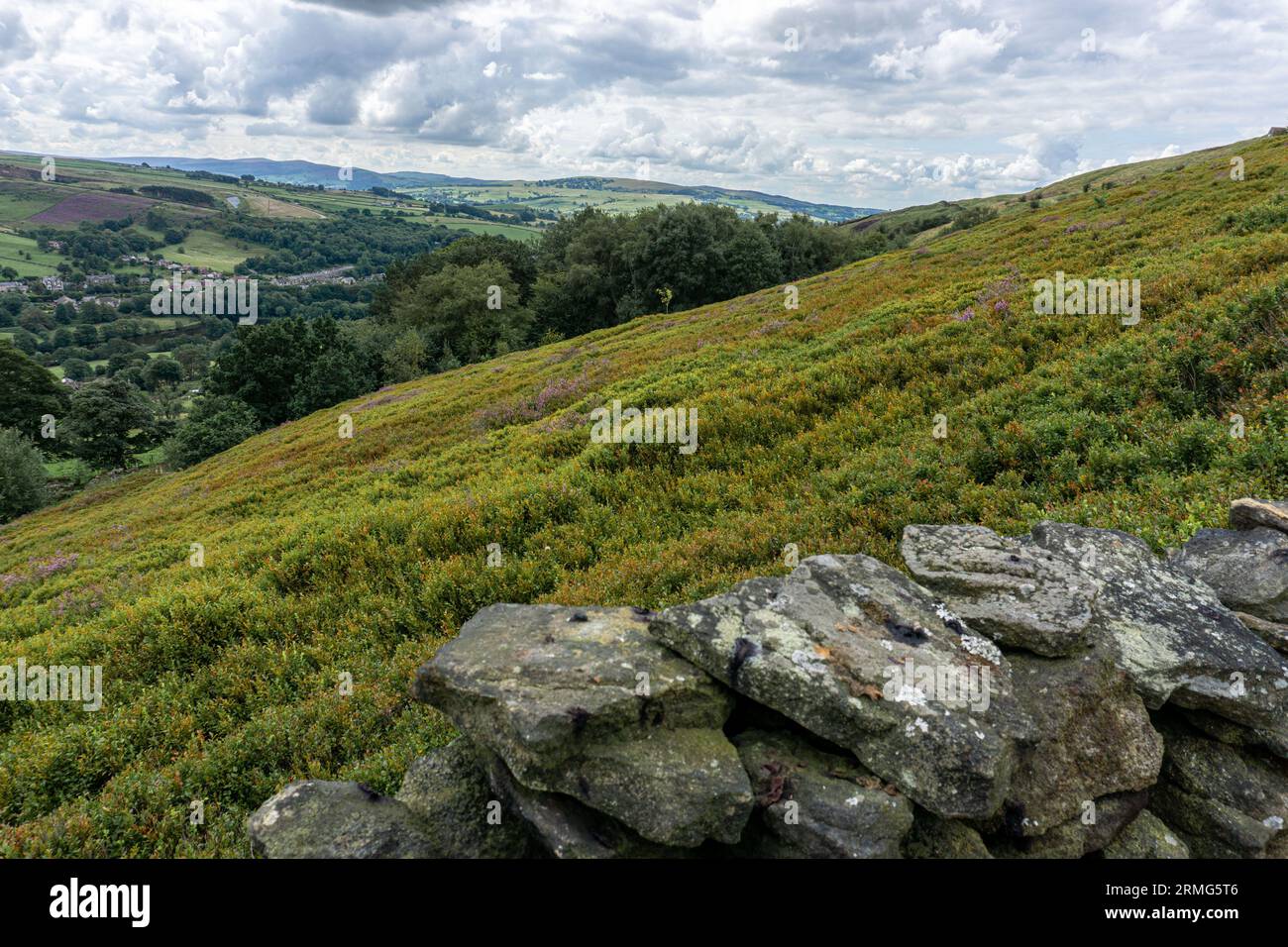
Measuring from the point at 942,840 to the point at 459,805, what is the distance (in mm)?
3713

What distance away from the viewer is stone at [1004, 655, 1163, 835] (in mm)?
4359

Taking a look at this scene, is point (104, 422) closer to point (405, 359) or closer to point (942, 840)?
point (405, 359)

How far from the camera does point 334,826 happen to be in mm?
4398

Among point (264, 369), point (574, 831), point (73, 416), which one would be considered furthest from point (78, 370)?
point (574, 831)

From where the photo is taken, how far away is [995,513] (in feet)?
29.6

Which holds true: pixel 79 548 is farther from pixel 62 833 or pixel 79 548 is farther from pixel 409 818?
pixel 409 818

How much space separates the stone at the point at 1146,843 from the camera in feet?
14.4

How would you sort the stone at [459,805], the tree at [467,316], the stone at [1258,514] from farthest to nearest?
the tree at [467,316] → the stone at [1258,514] → the stone at [459,805]

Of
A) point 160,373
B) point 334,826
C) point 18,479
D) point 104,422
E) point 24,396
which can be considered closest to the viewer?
point 334,826

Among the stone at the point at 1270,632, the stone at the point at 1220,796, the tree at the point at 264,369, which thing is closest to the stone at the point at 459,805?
the stone at the point at 1220,796

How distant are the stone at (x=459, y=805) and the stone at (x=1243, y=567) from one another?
7002 millimetres

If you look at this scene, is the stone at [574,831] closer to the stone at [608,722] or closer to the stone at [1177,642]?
the stone at [608,722]

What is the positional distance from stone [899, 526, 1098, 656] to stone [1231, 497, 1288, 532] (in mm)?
2231

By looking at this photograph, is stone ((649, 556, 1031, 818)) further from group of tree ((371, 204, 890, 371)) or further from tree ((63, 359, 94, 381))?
tree ((63, 359, 94, 381))
